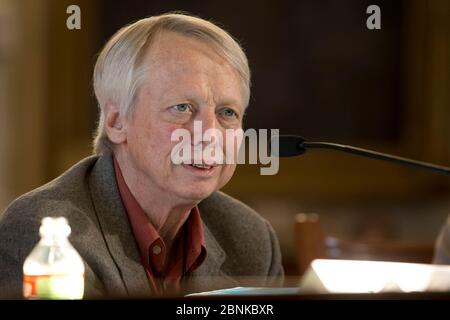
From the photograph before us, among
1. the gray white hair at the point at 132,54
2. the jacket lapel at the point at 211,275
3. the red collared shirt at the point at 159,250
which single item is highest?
the gray white hair at the point at 132,54

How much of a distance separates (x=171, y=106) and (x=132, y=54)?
0.09 metres

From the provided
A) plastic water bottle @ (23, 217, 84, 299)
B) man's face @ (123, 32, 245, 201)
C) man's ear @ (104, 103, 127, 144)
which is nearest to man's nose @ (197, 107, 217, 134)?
man's face @ (123, 32, 245, 201)

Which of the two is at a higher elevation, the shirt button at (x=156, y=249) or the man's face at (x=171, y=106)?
the man's face at (x=171, y=106)

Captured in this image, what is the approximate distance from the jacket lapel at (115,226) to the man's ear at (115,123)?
0.09ft

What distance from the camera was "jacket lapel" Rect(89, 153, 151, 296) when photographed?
1130mm

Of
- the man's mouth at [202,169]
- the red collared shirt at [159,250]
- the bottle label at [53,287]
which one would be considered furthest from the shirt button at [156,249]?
the bottle label at [53,287]

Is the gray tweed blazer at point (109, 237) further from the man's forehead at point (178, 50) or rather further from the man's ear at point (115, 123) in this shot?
the man's forehead at point (178, 50)

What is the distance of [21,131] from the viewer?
70.5 inches

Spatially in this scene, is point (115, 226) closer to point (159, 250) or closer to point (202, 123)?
point (159, 250)

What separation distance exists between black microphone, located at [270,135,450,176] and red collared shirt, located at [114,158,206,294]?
0.60 feet

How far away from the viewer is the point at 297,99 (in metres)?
2.05

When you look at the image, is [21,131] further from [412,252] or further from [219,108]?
[412,252]

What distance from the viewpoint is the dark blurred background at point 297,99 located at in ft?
4.42

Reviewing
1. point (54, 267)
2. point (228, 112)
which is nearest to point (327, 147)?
point (228, 112)
